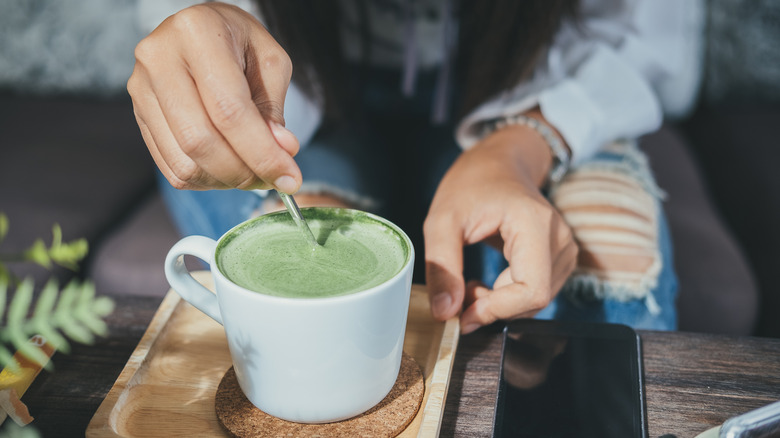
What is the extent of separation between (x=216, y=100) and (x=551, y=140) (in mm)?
589

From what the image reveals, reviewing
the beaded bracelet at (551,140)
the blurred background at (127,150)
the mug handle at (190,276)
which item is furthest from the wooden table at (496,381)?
the blurred background at (127,150)

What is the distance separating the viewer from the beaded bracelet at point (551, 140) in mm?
941

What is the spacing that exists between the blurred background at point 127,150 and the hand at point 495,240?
50cm

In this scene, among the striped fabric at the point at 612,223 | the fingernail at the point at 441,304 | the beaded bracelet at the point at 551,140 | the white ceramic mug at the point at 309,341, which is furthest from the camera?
the beaded bracelet at the point at 551,140

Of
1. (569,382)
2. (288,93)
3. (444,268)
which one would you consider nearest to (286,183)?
(444,268)

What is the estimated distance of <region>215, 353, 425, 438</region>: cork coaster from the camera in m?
0.52

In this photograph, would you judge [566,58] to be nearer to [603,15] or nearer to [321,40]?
[603,15]

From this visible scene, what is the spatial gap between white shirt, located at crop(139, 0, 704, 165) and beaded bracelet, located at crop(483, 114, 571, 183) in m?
0.01

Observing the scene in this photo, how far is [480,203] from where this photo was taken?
2.32 ft

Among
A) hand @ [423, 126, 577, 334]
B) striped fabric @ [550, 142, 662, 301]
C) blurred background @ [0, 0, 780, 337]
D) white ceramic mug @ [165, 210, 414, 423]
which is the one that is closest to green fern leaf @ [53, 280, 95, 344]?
white ceramic mug @ [165, 210, 414, 423]

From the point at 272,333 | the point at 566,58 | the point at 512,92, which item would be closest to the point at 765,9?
the point at 566,58

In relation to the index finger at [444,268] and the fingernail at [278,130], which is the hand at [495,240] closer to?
the index finger at [444,268]

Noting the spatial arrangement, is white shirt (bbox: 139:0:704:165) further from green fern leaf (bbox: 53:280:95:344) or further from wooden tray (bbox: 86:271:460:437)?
green fern leaf (bbox: 53:280:95:344)

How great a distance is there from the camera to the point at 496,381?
0.59 m
